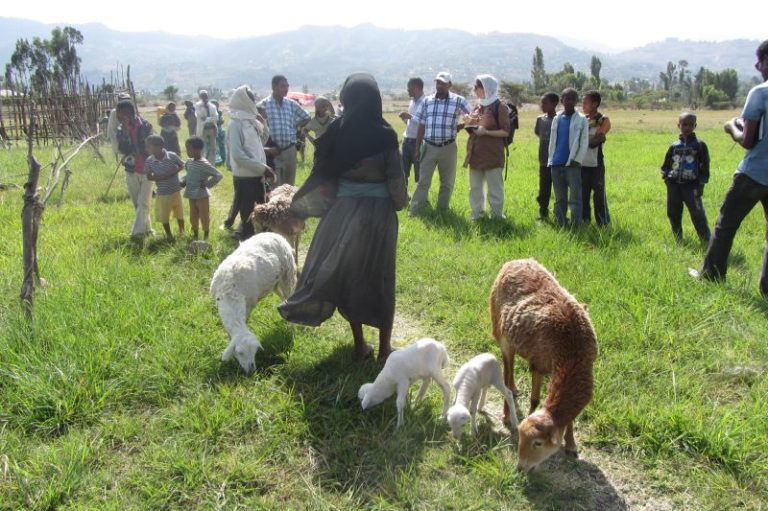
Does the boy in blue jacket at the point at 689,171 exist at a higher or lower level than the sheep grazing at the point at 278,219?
higher

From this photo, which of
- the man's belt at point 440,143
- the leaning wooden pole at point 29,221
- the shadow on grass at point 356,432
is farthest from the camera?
the man's belt at point 440,143

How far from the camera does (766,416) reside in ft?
10.7

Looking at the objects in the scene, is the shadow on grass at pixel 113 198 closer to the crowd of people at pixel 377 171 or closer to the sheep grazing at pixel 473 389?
the crowd of people at pixel 377 171

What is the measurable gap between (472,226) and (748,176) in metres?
3.50

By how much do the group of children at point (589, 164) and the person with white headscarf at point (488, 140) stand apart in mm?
729

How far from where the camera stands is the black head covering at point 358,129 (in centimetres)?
370

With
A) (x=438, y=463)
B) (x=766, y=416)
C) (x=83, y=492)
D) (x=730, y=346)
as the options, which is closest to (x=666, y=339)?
(x=730, y=346)

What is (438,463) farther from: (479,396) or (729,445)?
(729,445)

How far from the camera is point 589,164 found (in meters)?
7.34

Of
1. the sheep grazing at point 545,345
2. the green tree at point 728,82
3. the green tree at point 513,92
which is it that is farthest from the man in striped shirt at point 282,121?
the green tree at point 728,82

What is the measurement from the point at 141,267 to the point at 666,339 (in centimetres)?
549

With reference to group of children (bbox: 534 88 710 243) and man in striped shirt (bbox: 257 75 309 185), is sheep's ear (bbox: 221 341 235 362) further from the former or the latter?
group of children (bbox: 534 88 710 243)

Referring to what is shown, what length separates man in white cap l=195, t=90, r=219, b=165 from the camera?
42.4ft

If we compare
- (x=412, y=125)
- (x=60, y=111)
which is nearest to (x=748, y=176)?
(x=412, y=125)
